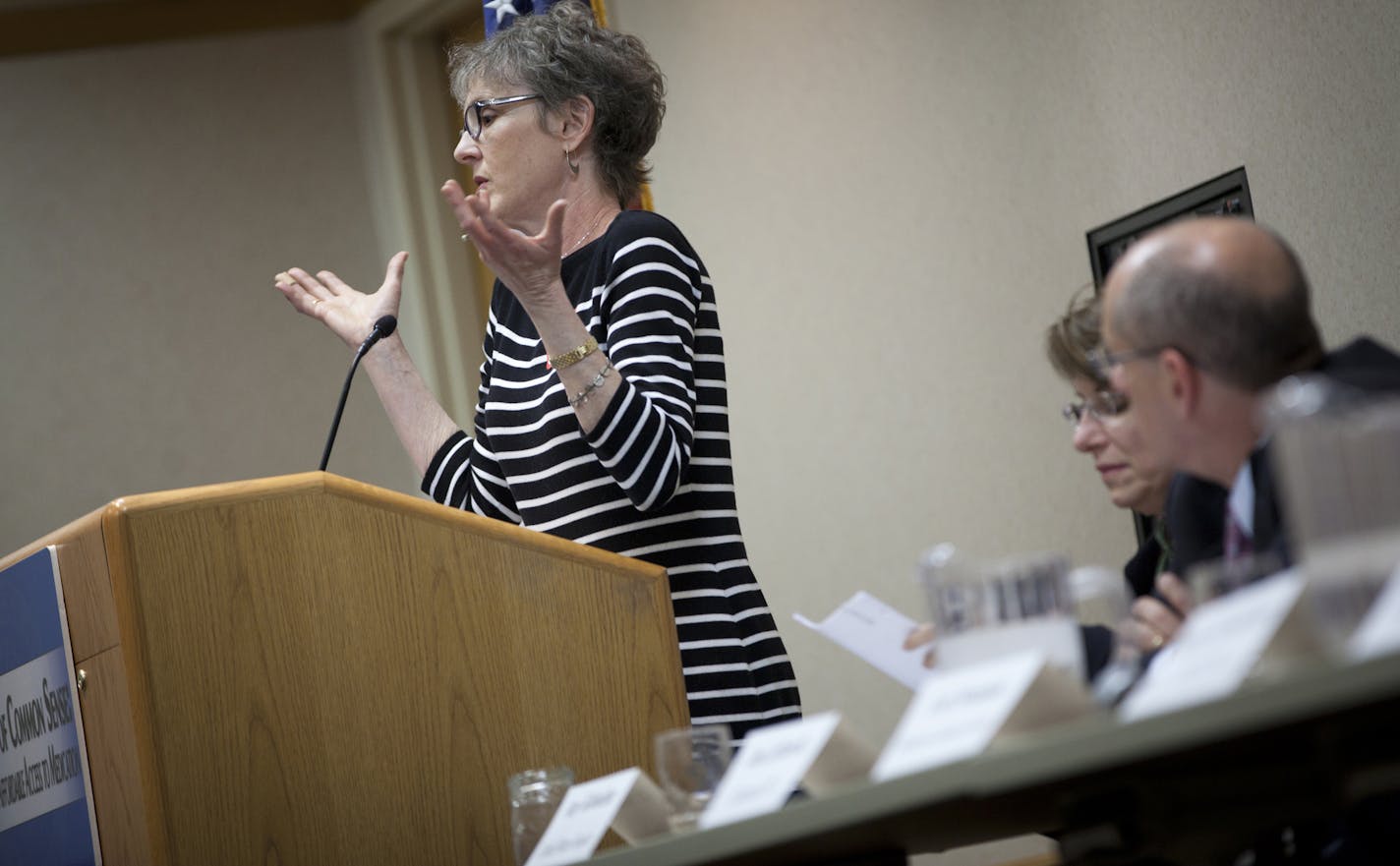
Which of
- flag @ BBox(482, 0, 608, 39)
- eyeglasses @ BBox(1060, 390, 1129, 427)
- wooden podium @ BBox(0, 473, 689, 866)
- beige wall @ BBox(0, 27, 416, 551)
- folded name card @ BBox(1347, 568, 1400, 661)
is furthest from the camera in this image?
beige wall @ BBox(0, 27, 416, 551)

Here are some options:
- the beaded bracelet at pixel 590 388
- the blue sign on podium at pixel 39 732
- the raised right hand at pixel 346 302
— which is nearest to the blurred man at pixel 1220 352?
the beaded bracelet at pixel 590 388

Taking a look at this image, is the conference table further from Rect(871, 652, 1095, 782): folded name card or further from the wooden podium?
the wooden podium

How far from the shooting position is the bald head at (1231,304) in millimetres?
1261

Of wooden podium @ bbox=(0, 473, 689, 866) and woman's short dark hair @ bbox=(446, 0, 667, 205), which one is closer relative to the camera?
wooden podium @ bbox=(0, 473, 689, 866)

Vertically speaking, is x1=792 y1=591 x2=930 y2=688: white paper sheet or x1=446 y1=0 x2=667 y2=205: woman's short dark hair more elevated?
x1=446 y1=0 x2=667 y2=205: woman's short dark hair

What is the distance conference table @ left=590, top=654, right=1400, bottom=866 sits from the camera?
2.85ft

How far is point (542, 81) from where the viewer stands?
2373mm

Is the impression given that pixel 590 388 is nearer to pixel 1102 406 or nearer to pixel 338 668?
pixel 338 668

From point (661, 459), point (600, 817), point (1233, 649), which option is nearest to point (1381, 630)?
point (1233, 649)

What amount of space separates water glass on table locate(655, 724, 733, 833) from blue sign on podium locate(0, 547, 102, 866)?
73cm

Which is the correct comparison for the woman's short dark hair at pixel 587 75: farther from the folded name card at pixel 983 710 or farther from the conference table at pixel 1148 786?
the folded name card at pixel 983 710

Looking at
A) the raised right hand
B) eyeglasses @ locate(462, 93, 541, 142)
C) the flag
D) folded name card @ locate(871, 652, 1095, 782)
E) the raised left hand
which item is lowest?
folded name card @ locate(871, 652, 1095, 782)

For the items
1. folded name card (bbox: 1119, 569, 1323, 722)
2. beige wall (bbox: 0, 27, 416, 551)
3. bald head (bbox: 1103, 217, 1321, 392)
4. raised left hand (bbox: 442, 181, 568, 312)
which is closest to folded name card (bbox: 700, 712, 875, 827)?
folded name card (bbox: 1119, 569, 1323, 722)

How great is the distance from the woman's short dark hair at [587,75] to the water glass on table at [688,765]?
1.15m
